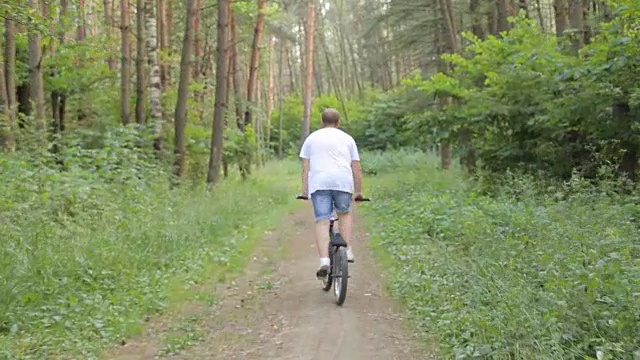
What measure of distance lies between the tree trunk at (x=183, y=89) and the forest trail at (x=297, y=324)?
343 inches

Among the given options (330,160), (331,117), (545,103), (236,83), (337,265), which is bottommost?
(337,265)

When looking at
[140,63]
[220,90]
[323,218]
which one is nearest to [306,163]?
[323,218]

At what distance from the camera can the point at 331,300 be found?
7.63m

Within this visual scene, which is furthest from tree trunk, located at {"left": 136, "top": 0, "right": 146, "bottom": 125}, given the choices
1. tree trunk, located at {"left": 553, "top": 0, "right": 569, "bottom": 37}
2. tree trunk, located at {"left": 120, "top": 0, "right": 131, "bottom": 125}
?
tree trunk, located at {"left": 553, "top": 0, "right": 569, "bottom": 37}

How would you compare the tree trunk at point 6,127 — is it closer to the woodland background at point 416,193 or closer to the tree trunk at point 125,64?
the woodland background at point 416,193

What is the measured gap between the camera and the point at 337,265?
7379 mm

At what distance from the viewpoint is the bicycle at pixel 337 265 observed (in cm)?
721

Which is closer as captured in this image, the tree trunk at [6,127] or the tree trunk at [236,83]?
the tree trunk at [6,127]

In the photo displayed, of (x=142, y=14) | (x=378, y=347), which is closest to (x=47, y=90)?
(x=142, y=14)

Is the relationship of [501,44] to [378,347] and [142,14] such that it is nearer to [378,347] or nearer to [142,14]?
[142,14]

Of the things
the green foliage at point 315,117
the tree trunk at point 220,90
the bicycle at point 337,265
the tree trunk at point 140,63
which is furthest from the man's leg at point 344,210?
the green foliage at point 315,117

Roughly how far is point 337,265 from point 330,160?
3.71 ft

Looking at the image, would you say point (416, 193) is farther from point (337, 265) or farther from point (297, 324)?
point (297, 324)

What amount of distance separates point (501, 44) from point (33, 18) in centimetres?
1026
